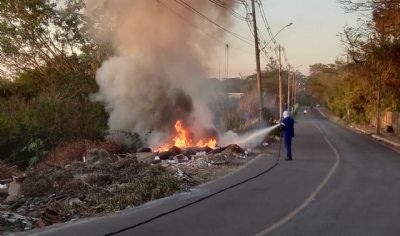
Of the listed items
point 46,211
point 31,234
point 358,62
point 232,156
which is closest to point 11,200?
point 46,211

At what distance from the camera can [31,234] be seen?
21.9 ft

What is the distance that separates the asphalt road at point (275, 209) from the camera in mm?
6910

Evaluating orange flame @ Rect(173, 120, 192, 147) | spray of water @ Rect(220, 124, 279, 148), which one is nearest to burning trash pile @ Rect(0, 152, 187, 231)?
orange flame @ Rect(173, 120, 192, 147)

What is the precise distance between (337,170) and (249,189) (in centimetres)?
444

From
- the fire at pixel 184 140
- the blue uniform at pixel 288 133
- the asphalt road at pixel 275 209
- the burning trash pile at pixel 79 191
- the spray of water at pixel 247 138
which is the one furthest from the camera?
the spray of water at pixel 247 138

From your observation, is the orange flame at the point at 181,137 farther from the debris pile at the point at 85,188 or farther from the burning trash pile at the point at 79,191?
the burning trash pile at the point at 79,191

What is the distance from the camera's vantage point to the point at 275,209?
8.38m

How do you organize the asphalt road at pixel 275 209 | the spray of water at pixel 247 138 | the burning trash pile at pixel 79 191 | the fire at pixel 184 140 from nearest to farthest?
the asphalt road at pixel 275 209
the burning trash pile at pixel 79 191
the fire at pixel 184 140
the spray of water at pixel 247 138

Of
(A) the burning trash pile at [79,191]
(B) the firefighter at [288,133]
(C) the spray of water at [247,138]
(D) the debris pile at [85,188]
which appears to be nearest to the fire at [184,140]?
(C) the spray of water at [247,138]

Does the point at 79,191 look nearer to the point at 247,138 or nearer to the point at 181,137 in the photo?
the point at 181,137

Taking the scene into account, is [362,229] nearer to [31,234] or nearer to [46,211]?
[31,234]

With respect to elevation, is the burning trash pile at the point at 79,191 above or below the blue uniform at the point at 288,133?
below

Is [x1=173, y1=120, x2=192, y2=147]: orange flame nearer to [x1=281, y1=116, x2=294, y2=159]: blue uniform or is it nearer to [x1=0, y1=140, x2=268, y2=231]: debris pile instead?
[x1=281, y1=116, x2=294, y2=159]: blue uniform

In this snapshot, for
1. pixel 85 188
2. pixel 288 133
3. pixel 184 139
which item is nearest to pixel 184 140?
pixel 184 139
